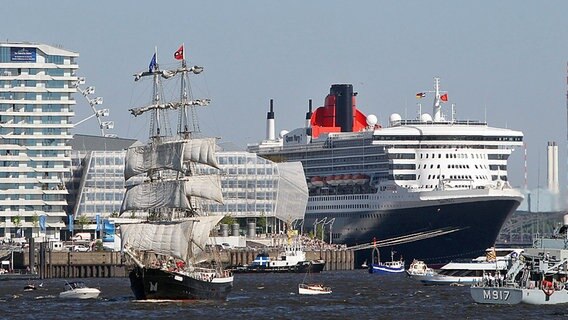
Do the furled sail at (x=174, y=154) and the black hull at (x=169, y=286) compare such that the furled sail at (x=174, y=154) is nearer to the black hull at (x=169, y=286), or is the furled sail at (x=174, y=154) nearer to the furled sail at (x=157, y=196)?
the furled sail at (x=157, y=196)

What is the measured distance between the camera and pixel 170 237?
133 meters

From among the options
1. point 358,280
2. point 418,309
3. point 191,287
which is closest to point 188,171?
point 191,287

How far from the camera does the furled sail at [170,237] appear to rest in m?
132

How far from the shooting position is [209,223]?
136m

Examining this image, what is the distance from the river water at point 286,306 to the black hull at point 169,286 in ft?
3.75

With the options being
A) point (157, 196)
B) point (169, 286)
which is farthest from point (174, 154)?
point (169, 286)

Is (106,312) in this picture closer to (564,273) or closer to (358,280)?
(564,273)

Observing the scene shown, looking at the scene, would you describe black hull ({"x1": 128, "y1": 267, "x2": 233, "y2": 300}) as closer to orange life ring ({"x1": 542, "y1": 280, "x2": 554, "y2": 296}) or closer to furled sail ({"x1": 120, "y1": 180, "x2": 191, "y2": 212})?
furled sail ({"x1": 120, "y1": 180, "x2": 191, "y2": 212})

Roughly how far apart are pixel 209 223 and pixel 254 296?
660 cm

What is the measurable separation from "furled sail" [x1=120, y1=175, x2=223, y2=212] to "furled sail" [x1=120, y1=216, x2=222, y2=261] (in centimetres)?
180

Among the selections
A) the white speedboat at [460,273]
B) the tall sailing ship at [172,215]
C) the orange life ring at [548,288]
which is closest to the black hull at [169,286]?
the tall sailing ship at [172,215]

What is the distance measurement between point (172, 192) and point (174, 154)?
11.8 ft

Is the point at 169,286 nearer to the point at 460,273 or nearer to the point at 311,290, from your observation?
the point at 311,290

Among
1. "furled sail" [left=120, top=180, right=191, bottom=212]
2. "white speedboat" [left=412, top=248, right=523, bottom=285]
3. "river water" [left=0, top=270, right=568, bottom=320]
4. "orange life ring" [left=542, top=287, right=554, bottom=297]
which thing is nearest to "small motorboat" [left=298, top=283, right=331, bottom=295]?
"river water" [left=0, top=270, right=568, bottom=320]
